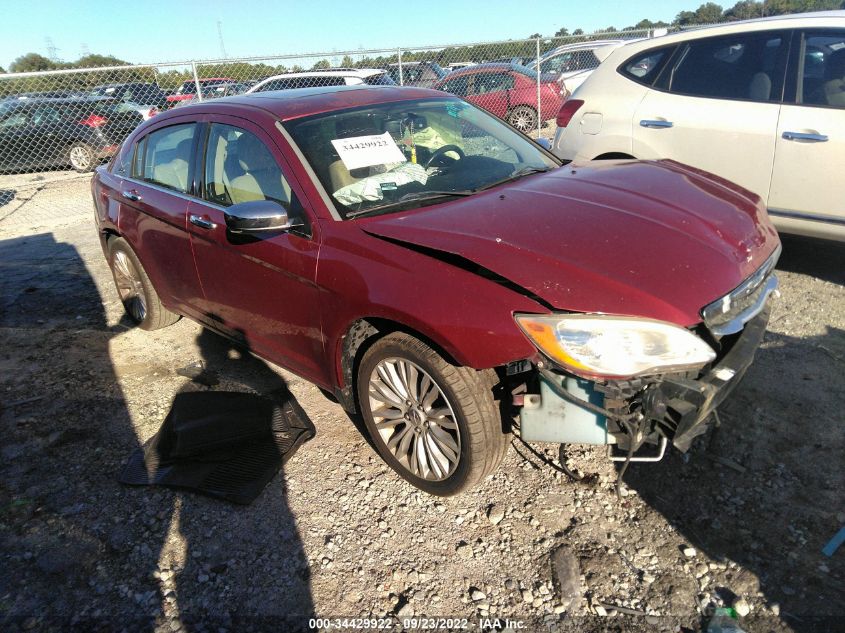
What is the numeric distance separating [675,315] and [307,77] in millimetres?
11262

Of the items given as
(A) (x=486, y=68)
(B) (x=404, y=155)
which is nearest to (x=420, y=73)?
(A) (x=486, y=68)

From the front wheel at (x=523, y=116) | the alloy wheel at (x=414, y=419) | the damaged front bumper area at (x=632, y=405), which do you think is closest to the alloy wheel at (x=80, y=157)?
the front wheel at (x=523, y=116)

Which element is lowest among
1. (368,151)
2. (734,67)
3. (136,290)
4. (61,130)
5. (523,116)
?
(136,290)

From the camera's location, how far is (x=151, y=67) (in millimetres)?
9805

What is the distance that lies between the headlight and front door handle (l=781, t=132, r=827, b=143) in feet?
9.79

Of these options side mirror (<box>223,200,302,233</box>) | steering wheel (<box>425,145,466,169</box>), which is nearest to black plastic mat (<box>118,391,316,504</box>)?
side mirror (<box>223,200,302,233</box>)

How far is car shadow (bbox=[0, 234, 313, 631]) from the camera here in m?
2.35

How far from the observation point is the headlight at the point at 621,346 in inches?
83.7

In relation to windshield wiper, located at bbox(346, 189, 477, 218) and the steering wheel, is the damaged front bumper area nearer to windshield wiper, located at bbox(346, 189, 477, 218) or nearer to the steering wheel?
windshield wiper, located at bbox(346, 189, 477, 218)

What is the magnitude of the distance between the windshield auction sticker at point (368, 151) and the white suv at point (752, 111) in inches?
105

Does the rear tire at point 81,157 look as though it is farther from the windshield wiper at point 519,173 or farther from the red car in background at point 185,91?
the windshield wiper at point 519,173

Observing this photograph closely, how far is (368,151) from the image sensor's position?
3146mm

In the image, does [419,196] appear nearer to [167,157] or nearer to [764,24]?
[167,157]

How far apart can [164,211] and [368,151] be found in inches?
60.6
